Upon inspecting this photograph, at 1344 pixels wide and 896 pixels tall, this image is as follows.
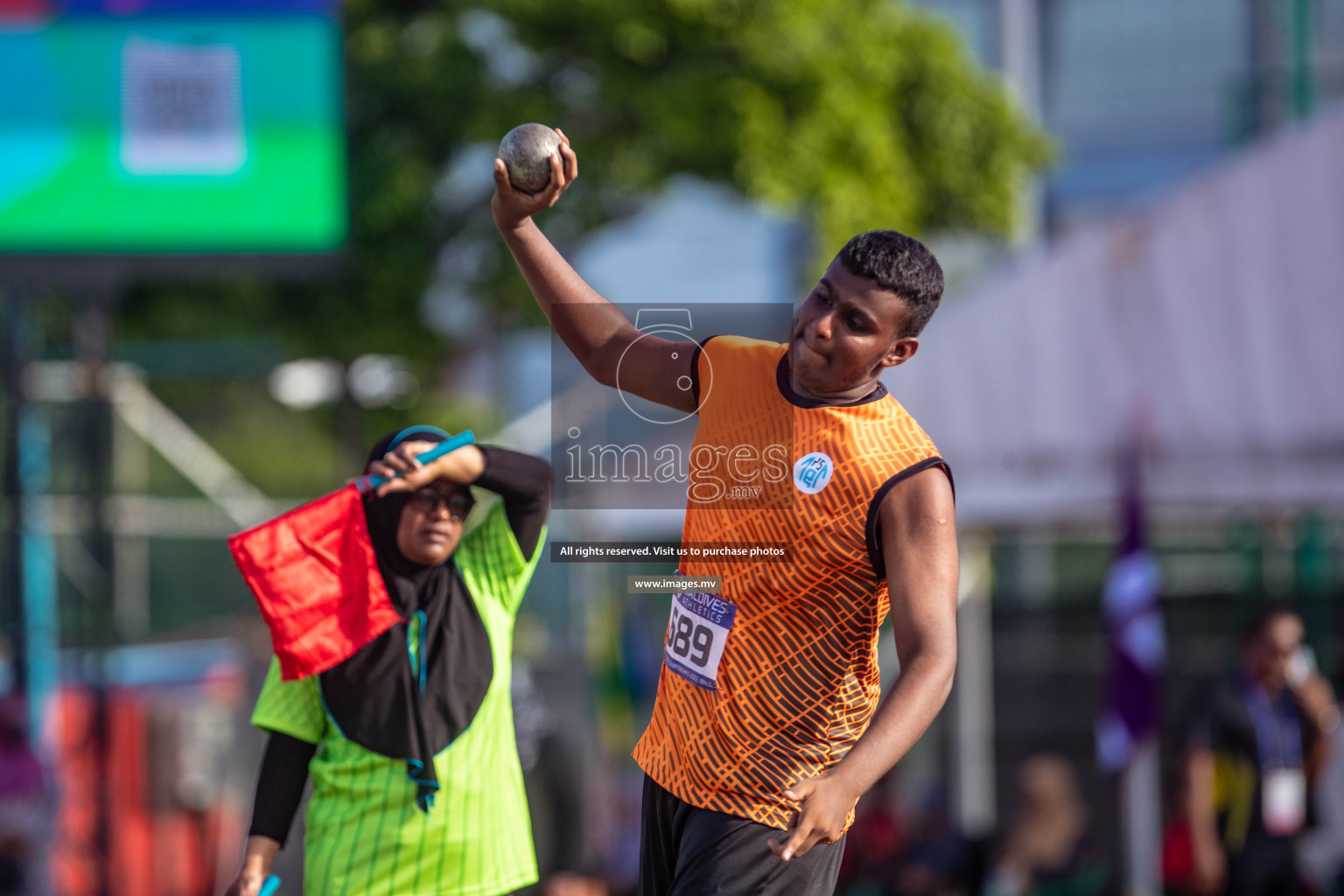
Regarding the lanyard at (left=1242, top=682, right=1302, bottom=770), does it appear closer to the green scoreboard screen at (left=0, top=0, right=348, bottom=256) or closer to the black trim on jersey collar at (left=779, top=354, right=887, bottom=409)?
the black trim on jersey collar at (left=779, top=354, right=887, bottom=409)

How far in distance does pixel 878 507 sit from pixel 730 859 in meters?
0.57

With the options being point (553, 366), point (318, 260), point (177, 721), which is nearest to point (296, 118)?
point (318, 260)

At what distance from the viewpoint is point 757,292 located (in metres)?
12.7

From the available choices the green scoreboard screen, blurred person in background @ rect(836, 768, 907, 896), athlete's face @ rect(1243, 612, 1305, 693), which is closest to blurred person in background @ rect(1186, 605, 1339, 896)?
athlete's face @ rect(1243, 612, 1305, 693)

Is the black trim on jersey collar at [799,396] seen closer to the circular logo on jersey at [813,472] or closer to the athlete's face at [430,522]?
the circular logo on jersey at [813,472]

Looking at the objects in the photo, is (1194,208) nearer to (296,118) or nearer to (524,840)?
(524,840)

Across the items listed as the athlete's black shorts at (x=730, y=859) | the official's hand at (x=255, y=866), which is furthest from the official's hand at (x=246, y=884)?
the athlete's black shorts at (x=730, y=859)

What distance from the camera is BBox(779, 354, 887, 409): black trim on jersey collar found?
218 centimetres

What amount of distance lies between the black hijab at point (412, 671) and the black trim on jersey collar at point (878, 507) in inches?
34.0

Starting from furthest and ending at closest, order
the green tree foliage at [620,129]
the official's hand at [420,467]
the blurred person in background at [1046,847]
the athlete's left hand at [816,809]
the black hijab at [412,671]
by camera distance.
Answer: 1. the green tree foliage at [620,129]
2. the blurred person in background at [1046,847]
3. the black hijab at [412,671]
4. the official's hand at [420,467]
5. the athlete's left hand at [816,809]

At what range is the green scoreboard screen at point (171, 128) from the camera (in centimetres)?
726

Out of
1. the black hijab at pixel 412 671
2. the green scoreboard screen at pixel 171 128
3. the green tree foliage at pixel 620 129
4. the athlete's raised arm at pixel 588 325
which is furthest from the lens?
the green tree foliage at pixel 620 129

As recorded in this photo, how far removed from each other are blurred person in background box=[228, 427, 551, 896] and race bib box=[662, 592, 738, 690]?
1.61 ft

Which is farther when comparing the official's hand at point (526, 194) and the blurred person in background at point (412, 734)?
the blurred person in background at point (412, 734)
